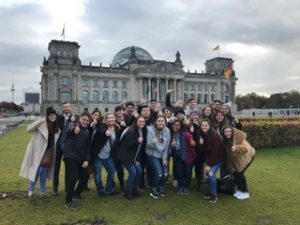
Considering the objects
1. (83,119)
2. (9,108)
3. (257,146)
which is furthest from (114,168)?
(9,108)

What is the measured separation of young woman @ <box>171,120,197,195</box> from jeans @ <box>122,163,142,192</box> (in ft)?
3.08

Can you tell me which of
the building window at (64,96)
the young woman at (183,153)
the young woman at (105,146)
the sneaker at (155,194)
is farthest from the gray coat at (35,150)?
the building window at (64,96)

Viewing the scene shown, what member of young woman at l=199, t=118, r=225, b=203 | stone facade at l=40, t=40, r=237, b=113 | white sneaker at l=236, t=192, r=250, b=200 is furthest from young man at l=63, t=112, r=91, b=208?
stone facade at l=40, t=40, r=237, b=113

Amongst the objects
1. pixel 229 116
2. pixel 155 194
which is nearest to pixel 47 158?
pixel 155 194

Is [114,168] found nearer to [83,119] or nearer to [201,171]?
[83,119]

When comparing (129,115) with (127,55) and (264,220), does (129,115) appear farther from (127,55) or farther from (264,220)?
(127,55)

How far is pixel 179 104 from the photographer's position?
867cm

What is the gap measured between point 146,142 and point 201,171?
181 centimetres

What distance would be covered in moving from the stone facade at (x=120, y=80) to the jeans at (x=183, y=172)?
2827 inches

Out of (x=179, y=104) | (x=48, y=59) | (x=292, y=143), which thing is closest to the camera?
(x=179, y=104)

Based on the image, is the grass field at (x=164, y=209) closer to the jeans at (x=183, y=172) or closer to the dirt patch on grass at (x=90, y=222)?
the dirt patch on grass at (x=90, y=222)

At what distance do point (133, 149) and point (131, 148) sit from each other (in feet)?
0.17

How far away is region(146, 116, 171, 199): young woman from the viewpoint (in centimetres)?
718

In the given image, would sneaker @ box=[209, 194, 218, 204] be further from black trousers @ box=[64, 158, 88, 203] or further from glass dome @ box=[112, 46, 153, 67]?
glass dome @ box=[112, 46, 153, 67]
